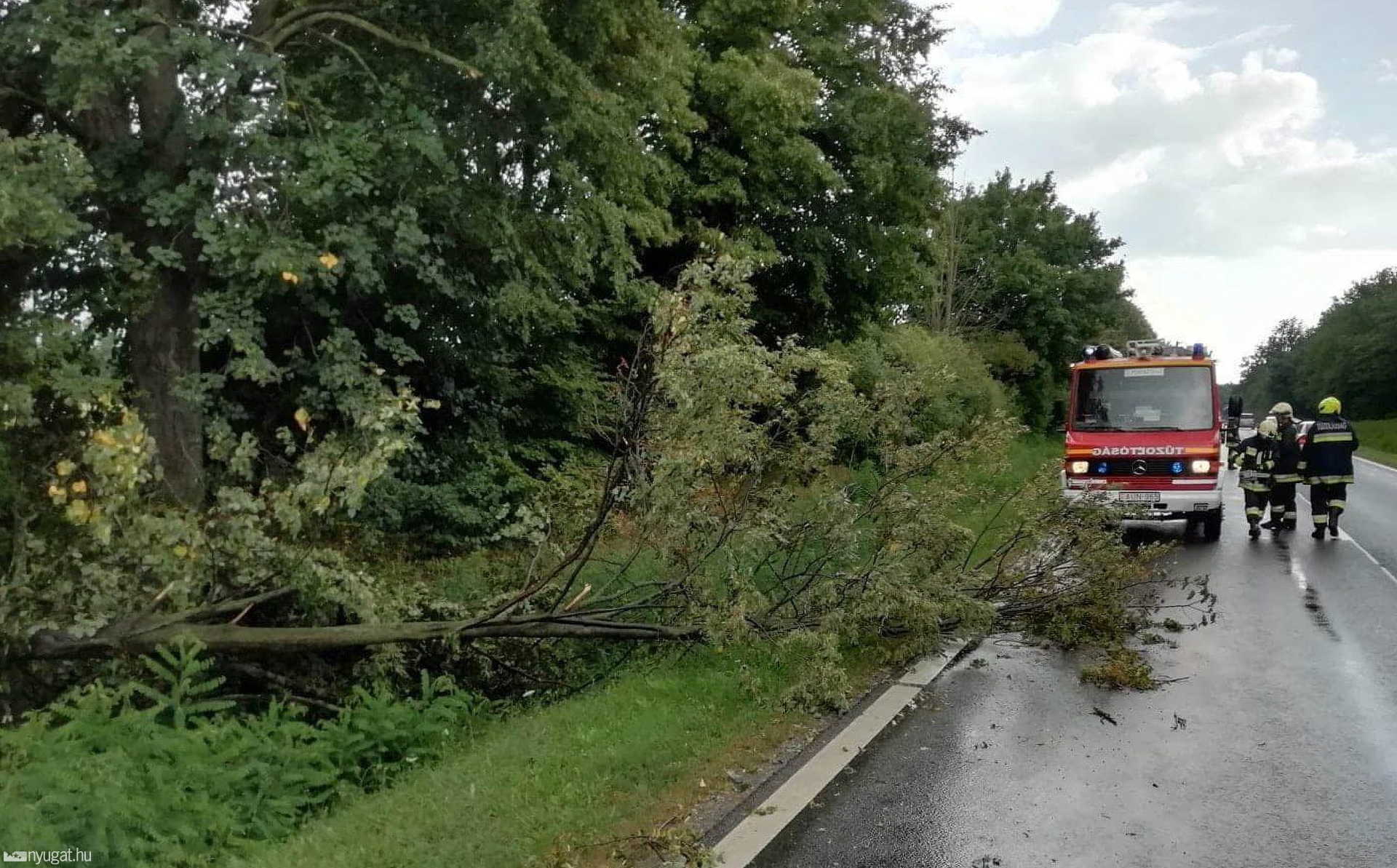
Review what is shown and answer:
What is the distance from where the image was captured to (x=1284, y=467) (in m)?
13.6

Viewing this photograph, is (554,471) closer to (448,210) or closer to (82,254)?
(448,210)

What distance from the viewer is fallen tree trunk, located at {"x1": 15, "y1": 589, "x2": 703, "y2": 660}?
21.8 feet

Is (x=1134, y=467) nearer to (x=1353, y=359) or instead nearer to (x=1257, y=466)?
(x=1257, y=466)

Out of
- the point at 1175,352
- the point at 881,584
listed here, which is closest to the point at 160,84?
the point at 881,584

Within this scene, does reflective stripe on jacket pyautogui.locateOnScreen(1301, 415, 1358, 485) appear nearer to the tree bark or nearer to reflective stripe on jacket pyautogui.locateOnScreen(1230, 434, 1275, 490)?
reflective stripe on jacket pyautogui.locateOnScreen(1230, 434, 1275, 490)

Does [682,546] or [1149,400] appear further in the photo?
[1149,400]

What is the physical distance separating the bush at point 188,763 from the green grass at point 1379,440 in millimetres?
42682

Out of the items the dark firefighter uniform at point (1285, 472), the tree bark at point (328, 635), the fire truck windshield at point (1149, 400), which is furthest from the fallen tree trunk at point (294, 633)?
the dark firefighter uniform at point (1285, 472)

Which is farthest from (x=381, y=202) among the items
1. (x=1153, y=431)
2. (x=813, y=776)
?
(x=1153, y=431)

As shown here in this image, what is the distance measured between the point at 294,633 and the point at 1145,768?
5379 millimetres

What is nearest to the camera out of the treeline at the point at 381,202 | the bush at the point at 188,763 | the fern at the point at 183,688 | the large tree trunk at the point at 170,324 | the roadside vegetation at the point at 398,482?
the bush at the point at 188,763

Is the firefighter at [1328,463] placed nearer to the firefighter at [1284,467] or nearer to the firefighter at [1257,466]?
the firefighter at [1284,467]

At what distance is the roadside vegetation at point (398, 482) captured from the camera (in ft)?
18.3

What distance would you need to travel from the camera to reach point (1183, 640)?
7.92 metres
